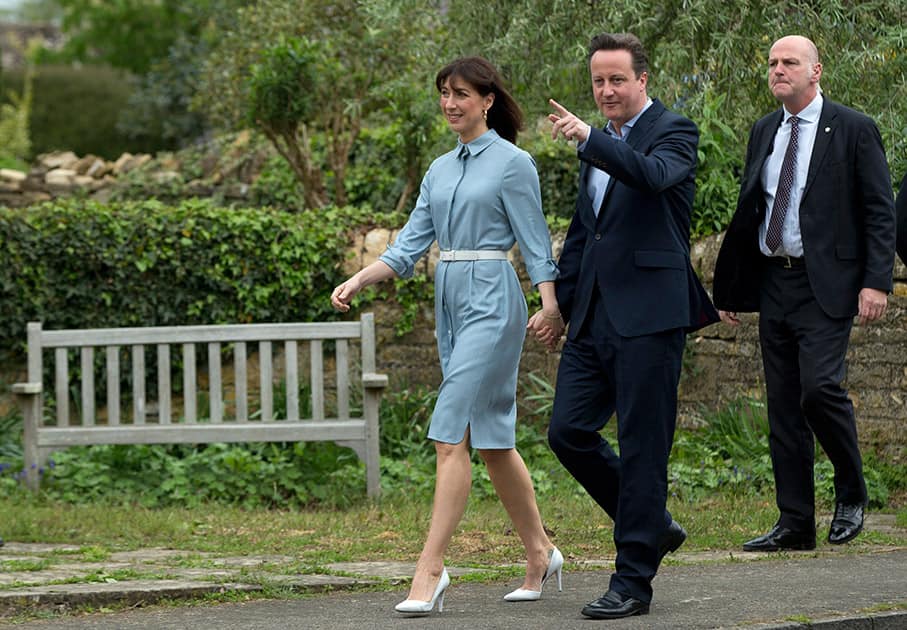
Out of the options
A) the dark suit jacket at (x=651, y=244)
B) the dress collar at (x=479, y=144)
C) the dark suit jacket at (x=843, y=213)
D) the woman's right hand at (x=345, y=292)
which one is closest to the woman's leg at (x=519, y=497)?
the dark suit jacket at (x=651, y=244)

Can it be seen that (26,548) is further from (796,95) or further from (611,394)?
(796,95)

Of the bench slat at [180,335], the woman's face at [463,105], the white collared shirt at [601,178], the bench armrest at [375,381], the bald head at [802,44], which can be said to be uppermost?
the bald head at [802,44]

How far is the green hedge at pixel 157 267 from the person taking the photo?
9859 millimetres

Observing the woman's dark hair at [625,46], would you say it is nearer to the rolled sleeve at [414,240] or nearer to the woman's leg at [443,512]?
the rolled sleeve at [414,240]

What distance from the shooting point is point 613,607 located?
15.1 feet

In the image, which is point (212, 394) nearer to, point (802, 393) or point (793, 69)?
point (802, 393)

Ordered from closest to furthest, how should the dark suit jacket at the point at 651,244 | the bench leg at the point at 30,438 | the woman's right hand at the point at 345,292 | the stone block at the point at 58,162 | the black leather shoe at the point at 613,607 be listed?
1. the black leather shoe at the point at 613,607
2. the dark suit jacket at the point at 651,244
3. the woman's right hand at the point at 345,292
4. the bench leg at the point at 30,438
5. the stone block at the point at 58,162

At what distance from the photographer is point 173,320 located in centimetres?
1002

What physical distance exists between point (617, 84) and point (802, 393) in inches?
71.7

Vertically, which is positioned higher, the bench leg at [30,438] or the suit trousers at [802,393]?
the suit trousers at [802,393]

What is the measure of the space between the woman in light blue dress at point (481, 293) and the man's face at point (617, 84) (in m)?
0.38

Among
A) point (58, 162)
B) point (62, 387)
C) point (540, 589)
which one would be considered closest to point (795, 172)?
point (540, 589)

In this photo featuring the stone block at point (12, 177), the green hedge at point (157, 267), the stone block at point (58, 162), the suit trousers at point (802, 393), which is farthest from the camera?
the stone block at point (58, 162)

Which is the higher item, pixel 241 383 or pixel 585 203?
pixel 585 203
